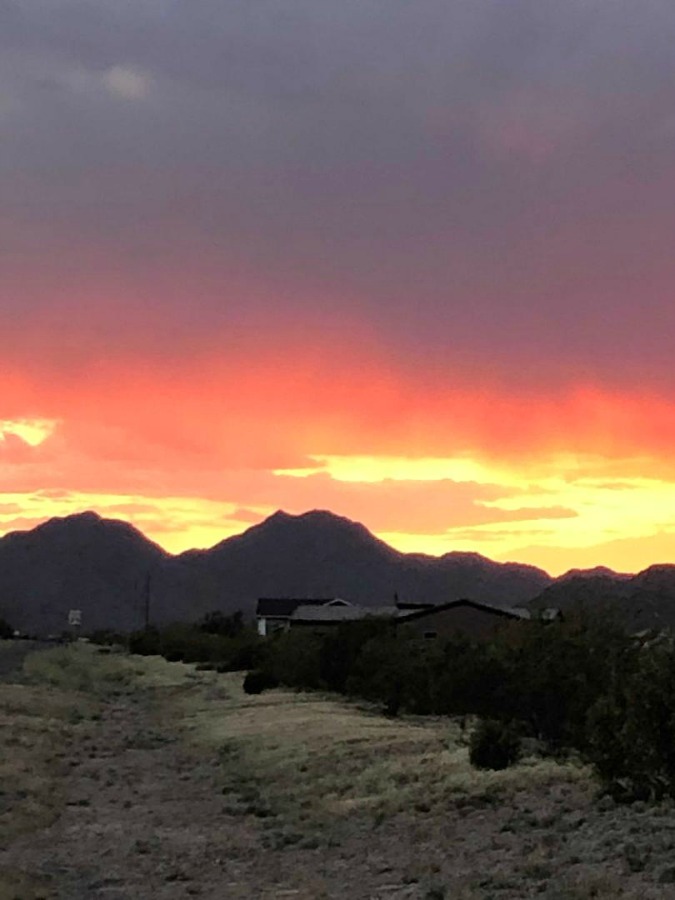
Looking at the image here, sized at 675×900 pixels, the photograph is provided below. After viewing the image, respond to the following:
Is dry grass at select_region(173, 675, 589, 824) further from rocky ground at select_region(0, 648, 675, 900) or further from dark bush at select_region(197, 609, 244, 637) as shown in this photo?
dark bush at select_region(197, 609, 244, 637)

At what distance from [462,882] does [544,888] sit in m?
0.95

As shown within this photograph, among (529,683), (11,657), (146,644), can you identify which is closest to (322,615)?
(146,644)

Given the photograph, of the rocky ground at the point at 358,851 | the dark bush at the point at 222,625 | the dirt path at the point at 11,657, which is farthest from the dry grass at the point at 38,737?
the dark bush at the point at 222,625

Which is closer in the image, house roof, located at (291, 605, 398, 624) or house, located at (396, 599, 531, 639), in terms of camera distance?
house, located at (396, 599, 531, 639)

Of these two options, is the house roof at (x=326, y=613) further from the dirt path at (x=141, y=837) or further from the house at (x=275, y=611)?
the dirt path at (x=141, y=837)

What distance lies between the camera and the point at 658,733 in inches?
631

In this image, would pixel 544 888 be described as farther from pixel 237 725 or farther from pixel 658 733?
pixel 237 725

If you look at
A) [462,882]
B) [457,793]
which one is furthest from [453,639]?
[462,882]

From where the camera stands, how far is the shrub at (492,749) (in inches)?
821

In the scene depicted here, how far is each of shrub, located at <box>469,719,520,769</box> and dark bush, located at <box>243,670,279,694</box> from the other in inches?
1085

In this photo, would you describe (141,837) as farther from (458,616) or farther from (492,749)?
(458,616)

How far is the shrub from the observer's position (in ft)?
68.4

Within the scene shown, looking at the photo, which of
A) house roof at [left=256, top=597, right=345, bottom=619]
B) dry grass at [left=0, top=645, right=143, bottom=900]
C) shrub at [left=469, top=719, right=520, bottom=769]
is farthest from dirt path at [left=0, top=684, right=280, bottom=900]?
house roof at [left=256, top=597, right=345, bottom=619]

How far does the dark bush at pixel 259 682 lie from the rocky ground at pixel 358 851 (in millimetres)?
25858
